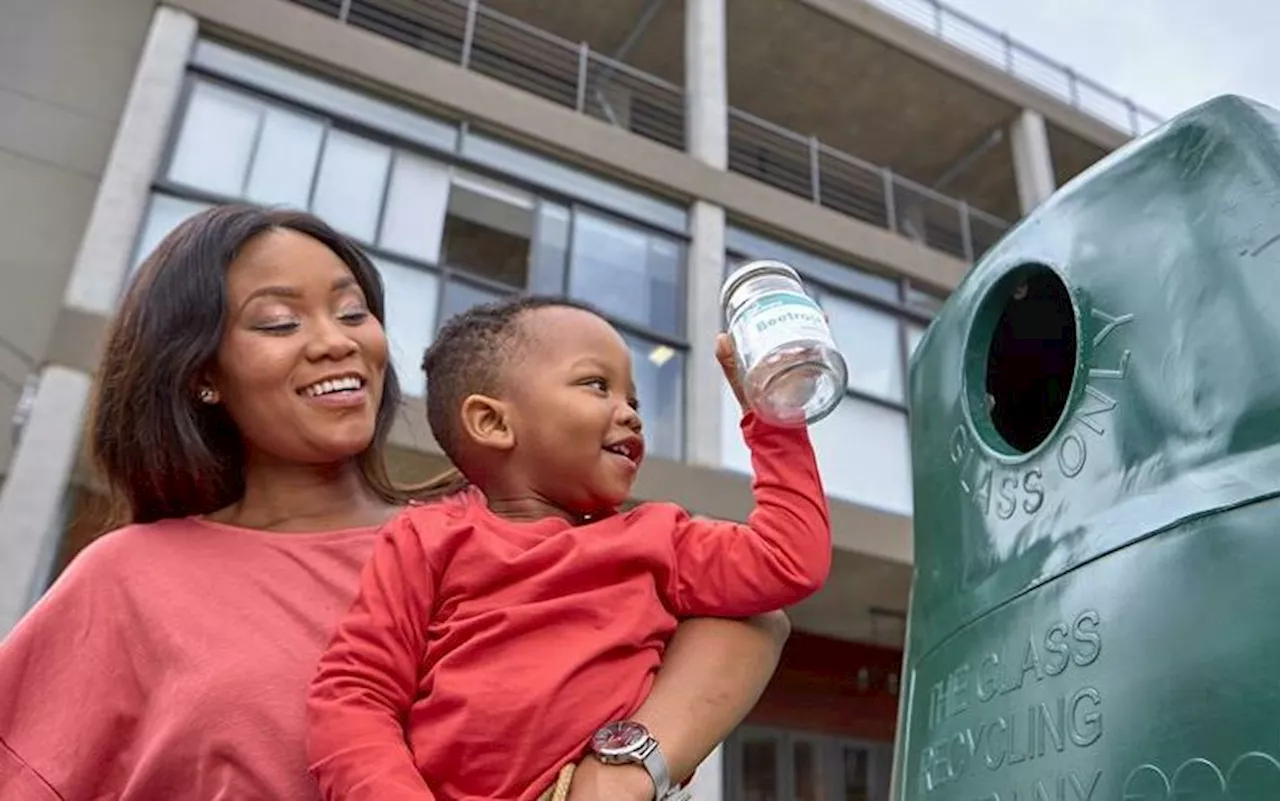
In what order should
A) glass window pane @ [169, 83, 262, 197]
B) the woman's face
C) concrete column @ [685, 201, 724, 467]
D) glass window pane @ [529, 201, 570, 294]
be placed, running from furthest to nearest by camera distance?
glass window pane @ [529, 201, 570, 294] → concrete column @ [685, 201, 724, 467] → glass window pane @ [169, 83, 262, 197] → the woman's face

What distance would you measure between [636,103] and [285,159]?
4.30m

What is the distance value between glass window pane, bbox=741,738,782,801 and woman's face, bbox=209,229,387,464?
23.0 feet

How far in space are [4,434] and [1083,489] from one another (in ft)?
19.5

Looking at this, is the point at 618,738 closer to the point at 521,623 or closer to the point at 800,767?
the point at 521,623

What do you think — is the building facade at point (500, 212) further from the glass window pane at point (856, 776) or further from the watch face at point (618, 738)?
the watch face at point (618, 738)

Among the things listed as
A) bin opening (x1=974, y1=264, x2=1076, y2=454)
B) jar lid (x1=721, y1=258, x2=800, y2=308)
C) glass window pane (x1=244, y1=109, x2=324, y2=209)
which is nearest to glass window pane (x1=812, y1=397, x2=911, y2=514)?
glass window pane (x1=244, y1=109, x2=324, y2=209)

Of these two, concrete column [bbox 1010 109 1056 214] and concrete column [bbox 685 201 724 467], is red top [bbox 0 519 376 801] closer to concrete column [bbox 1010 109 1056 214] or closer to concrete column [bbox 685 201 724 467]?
concrete column [bbox 685 201 724 467]

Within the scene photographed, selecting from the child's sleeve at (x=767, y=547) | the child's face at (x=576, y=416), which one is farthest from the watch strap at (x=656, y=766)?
the child's face at (x=576, y=416)

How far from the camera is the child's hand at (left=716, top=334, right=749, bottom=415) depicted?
1.26 metres

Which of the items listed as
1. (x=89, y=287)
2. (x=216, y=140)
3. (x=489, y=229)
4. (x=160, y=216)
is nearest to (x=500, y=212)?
(x=489, y=229)

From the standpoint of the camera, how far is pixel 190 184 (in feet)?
20.3

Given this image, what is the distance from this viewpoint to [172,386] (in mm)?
1347

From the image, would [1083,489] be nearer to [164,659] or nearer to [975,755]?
[975,755]

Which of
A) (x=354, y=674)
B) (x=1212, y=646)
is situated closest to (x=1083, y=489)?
(x=1212, y=646)
